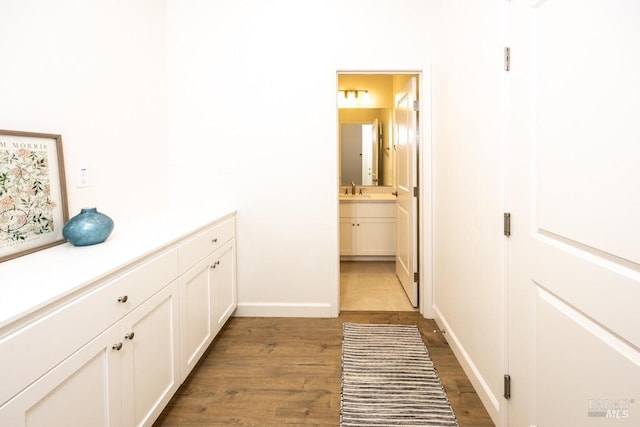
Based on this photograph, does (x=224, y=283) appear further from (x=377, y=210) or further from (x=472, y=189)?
(x=377, y=210)

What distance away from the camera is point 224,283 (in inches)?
113

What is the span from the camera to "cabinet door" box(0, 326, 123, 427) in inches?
40.1

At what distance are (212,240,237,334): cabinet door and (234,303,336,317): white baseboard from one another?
138 millimetres

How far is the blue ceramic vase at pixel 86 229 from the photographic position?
1.70m

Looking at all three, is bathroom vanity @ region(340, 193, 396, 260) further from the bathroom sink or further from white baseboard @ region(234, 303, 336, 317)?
white baseboard @ region(234, 303, 336, 317)

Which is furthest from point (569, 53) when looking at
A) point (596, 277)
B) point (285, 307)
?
point (285, 307)

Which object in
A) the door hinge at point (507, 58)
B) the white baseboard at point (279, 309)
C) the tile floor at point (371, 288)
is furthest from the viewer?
the tile floor at point (371, 288)

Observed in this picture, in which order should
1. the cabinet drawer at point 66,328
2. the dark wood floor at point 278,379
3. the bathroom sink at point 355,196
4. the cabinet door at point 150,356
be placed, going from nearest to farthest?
the cabinet drawer at point 66,328 → the cabinet door at point 150,356 → the dark wood floor at point 278,379 → the bathroom sink at point 355,196

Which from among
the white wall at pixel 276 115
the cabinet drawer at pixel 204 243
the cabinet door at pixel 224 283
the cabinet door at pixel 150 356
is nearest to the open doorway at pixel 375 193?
the white wall at pixel 276 115

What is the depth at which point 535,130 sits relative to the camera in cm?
146

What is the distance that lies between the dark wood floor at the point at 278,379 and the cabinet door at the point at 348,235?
1.90 meters

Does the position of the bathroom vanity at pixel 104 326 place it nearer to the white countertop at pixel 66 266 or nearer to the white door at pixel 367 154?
the white countertop at pixel 66 266

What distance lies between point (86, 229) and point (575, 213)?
1.86 m
